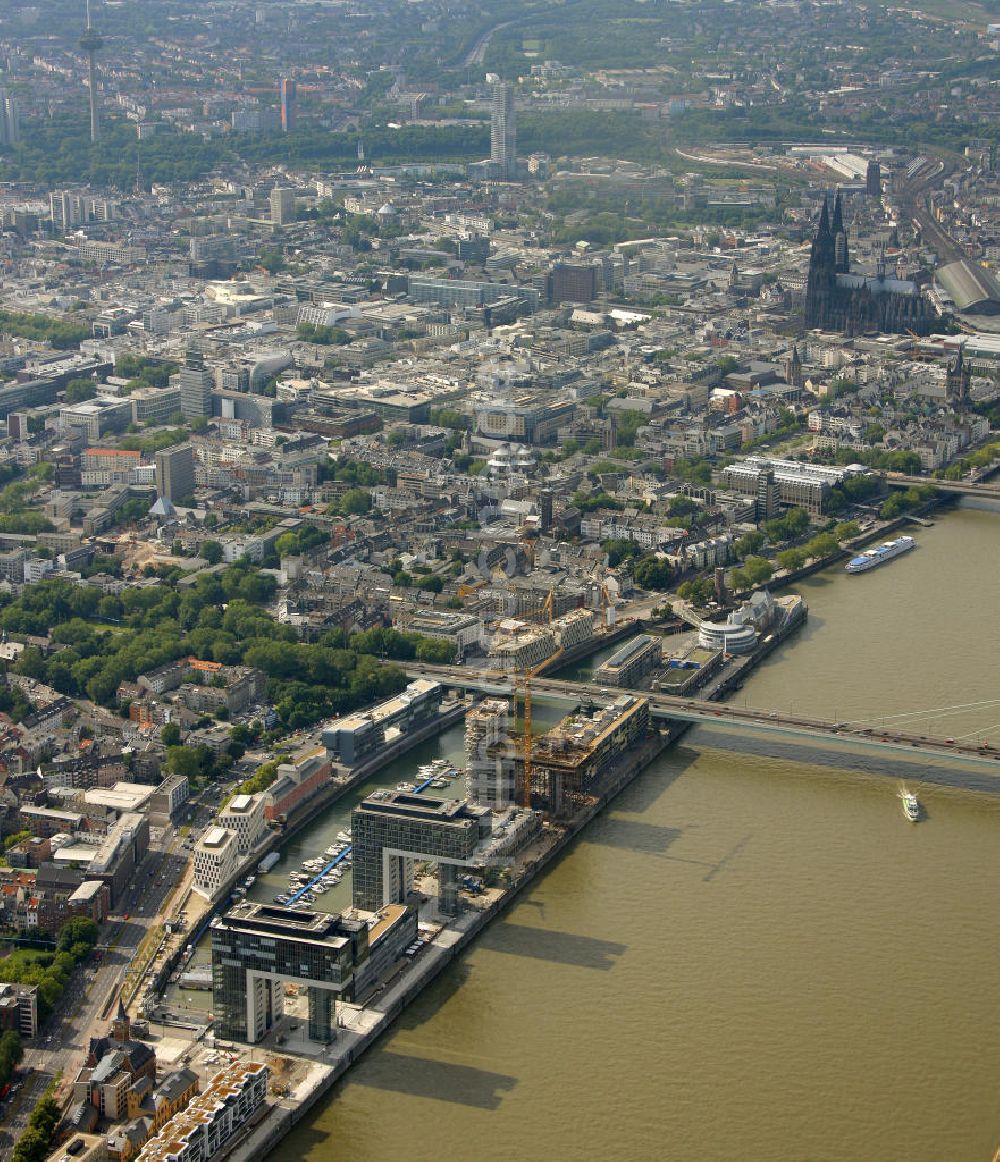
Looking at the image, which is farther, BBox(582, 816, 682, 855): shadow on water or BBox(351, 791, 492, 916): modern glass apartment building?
BBox(582, 816, 682, 855): shadow on water

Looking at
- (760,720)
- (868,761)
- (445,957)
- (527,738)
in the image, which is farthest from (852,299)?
(445,957)

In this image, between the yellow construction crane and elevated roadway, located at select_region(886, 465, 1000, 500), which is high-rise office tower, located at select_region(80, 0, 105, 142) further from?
the yellow construction crane

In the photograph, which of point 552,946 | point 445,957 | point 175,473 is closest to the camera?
point 445,957

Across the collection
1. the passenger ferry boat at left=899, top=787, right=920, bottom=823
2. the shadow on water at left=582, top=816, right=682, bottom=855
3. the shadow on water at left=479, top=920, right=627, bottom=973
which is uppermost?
the passenger ferry boat at left=899, top=787, right=920, bottom=823

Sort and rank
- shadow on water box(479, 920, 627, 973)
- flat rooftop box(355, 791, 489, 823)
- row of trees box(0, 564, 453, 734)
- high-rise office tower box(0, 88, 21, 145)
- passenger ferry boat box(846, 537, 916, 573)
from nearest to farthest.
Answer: shadow on water box(479, 920, 627, 973) < flat rooftop box(355, 791, 489, 823) < row of trees box(0, 564, 453, 734) < passenger ferry boat box(846, 537, 916, 573) < high-rise office tower box(0, 88, 21, 145)

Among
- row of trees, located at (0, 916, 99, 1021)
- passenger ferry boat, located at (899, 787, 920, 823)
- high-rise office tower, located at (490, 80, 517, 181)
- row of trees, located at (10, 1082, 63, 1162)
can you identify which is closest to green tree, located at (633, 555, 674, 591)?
passenger ferry boat, located at (899, 787, 920, 823)

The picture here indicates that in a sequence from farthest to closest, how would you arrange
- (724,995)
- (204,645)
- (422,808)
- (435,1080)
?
(204,645), (422,808), (724,995), (435,1080)

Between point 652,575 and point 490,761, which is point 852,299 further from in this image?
point 490,761

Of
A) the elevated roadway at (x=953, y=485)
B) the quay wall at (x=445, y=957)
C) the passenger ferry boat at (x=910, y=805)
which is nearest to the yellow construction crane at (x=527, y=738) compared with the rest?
the quay wall at (x=445, y=957)

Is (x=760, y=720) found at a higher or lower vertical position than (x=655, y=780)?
higher
